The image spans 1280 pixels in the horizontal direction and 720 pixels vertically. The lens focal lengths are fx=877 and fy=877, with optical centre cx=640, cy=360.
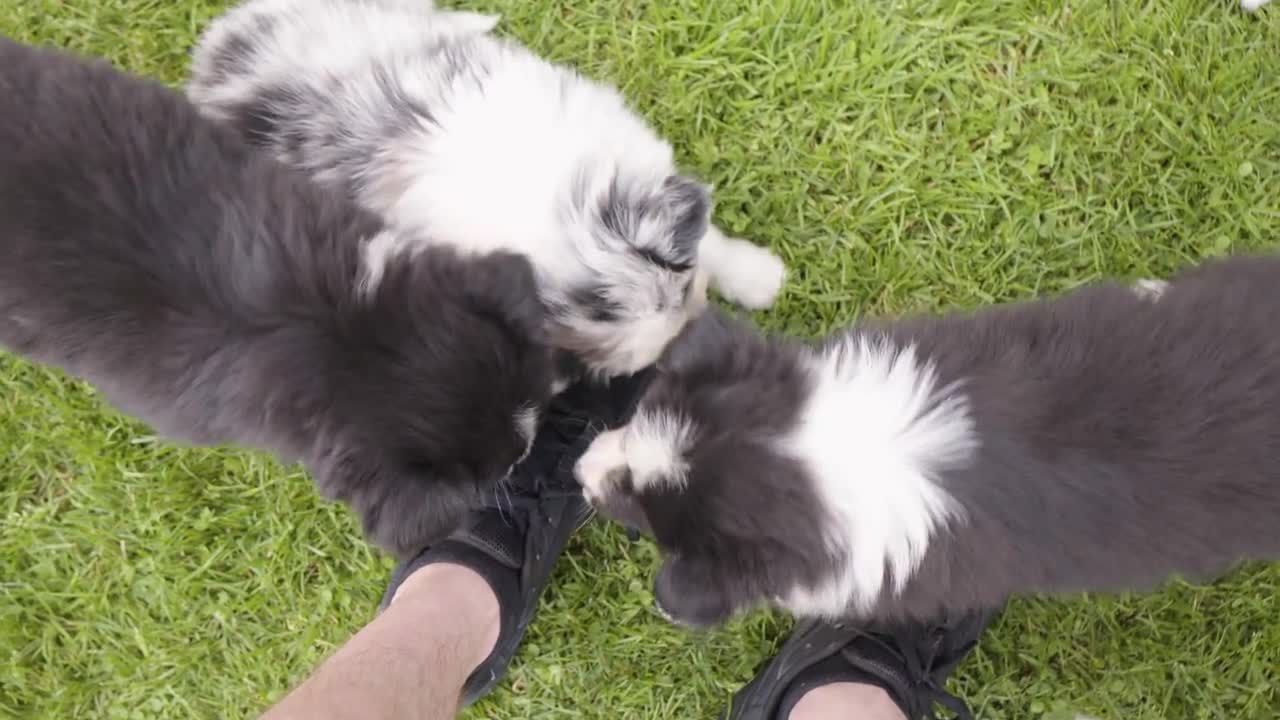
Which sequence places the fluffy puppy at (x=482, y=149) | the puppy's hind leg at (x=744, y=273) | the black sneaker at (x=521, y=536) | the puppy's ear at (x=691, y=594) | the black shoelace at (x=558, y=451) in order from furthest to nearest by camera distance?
the puppy's hind leg at (x=744, y=273) < the black sneaker at (x=521, y=536) < the black shoelace at (x=558, y=451) < the fluffy puppy at (x=482, y=149) < the puppy's ear at (x=691, y=594)

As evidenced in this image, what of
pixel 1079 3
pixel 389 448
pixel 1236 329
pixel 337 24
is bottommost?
pixel 389 448

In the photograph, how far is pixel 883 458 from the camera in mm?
1864

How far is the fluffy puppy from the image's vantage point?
2.17m

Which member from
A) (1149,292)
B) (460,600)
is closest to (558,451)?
(460,600)

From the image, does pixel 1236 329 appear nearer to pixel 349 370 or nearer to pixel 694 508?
pixel 694 508

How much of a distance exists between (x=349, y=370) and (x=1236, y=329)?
1.92m

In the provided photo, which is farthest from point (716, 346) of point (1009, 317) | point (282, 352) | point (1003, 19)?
point (1003, 19)

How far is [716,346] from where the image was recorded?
6.69ft

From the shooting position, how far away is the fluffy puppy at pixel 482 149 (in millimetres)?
2174

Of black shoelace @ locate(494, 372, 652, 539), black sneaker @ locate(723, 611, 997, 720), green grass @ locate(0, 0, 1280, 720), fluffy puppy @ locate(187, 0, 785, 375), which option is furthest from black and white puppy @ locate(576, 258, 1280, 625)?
green grass @ locate(0, 0, 1280, 720)

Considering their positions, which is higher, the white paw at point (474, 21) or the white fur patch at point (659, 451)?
the white paw at point (474, 21)

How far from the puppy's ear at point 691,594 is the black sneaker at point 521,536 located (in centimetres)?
76

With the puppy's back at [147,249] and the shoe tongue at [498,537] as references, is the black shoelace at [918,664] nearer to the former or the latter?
the shoe tongue at [498,537]

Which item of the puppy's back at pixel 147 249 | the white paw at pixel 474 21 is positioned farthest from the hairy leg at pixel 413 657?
the white paw at pixel 474 21
